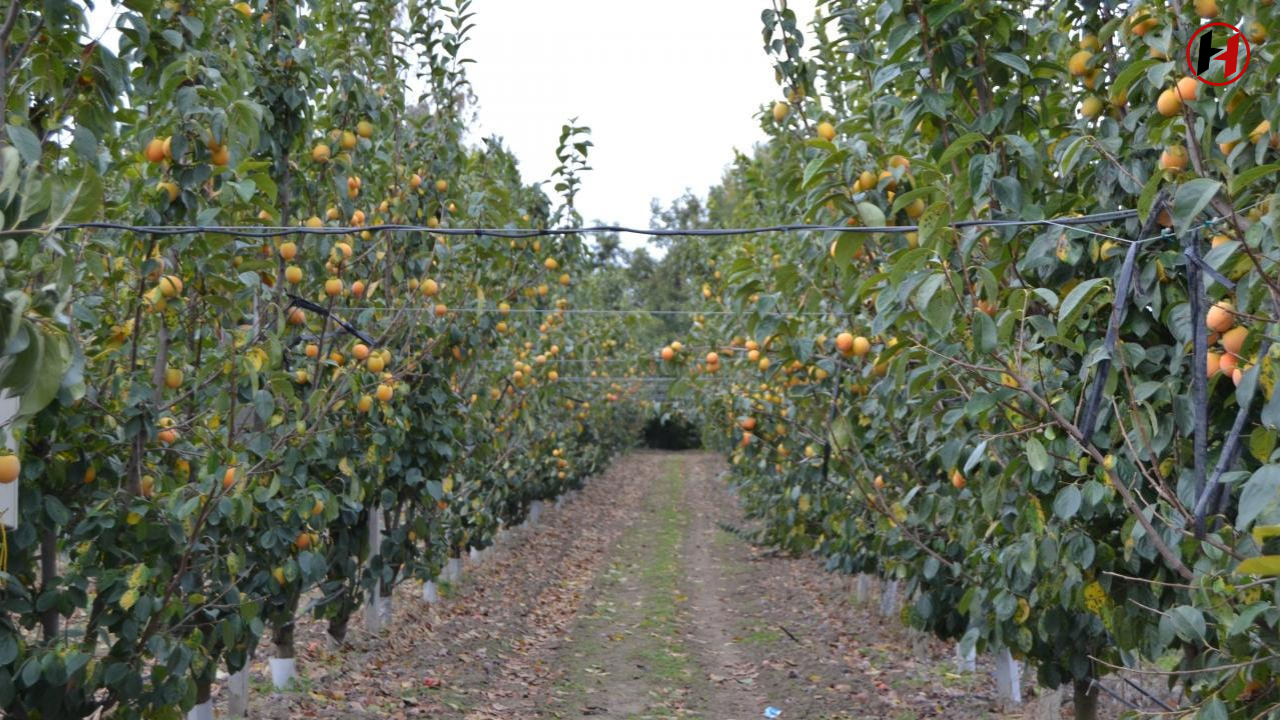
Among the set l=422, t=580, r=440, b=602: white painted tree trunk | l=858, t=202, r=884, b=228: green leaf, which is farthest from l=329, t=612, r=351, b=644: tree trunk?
l=858, t=202, r=884, b=228: green leaf

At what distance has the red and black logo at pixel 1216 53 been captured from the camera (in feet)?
8.08

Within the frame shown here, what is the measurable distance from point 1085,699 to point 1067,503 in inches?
70.6

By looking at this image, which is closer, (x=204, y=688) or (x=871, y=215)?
(x=871, y=215)

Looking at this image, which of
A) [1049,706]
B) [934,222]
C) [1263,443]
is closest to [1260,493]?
[1263,443]

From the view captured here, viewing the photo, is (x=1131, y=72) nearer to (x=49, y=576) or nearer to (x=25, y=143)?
(x=25, y=143)

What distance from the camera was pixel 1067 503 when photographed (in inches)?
116

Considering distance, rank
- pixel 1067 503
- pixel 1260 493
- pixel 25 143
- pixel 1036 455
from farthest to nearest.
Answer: pixel 1067 503 → pixel 1036 455 → pixel 25 143 → pixel 1260 493

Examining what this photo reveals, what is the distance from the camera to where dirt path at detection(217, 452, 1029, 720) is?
6.39 metres

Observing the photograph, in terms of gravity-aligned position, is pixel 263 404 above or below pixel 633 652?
above

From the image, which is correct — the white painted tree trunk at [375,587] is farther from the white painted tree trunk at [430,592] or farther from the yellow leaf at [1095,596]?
the yellow leaf at [1095,596]

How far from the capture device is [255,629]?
14.0 feet

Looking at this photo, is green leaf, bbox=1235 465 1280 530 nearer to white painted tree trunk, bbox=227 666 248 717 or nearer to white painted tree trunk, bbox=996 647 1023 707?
white painted tree trunk, bbox=996 647 1023 707

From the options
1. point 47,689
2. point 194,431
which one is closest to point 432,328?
point 194,431

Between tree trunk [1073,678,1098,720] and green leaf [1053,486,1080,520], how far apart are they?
159cm
